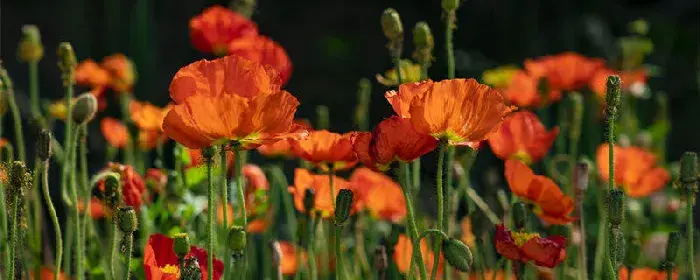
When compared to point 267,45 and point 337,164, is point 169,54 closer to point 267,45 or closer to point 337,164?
point 267,45

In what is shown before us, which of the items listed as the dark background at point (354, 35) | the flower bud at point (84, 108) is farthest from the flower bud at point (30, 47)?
the dark background at point (354, 35)

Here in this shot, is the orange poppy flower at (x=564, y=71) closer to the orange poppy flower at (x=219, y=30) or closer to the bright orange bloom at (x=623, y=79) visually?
the bright orange bloom at (x=623, y=79)

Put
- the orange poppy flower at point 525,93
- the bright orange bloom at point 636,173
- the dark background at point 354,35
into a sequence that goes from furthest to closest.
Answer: the dark background at point 354,35 → the orange poppy flower at point 525,93 → the bright orange bloom at point 636,173

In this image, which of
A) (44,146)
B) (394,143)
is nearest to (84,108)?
(44,146)

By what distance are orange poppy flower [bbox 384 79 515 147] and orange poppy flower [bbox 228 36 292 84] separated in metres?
0.50

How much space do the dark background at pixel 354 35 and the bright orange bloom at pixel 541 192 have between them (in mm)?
2516

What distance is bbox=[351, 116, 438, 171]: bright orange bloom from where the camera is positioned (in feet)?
4.03

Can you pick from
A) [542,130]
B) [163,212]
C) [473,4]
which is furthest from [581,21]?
[163,212]

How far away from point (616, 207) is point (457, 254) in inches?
6.8

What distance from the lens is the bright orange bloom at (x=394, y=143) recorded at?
48.4 inches

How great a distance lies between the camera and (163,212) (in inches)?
65.2

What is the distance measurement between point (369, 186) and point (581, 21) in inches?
116

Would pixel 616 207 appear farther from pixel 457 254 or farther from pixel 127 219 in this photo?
pixel 127 219

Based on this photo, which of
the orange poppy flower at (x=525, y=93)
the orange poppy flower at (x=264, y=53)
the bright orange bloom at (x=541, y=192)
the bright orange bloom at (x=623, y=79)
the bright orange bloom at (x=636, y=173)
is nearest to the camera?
the bright orange bloom at (x=541, y=192)
